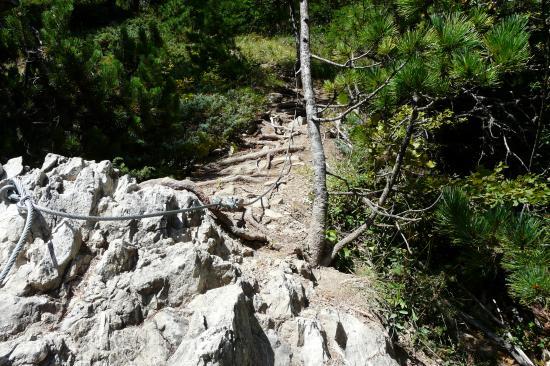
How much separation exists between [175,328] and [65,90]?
3.22 meters

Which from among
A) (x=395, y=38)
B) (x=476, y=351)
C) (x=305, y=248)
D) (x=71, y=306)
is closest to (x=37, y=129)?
(x=71, y=306)

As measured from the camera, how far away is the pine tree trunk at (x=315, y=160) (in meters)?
3.59

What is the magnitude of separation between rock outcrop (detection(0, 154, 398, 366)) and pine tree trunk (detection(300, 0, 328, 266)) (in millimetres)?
416

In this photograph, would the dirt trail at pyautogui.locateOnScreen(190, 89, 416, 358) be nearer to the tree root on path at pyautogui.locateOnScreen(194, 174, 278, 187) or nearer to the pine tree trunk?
the tree root on path at pyautogui.locateOnScreen(194, 174, 278, 187)

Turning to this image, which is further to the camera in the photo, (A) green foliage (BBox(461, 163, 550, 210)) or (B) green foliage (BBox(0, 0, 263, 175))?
(B) green foliage (BBox(0, 0, 263, 175))

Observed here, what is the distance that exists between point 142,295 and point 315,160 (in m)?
1.84

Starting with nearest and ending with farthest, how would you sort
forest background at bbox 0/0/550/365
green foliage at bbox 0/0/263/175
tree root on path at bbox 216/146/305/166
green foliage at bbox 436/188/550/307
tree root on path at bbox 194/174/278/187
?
green foliage at bbox 436/188/550/307
forest background at bbox 0/0/550/365
green foliage at bbox 0/0/263/175
tree root on path at bbox 194/174/278/187
tree root on path at bbox 216/146/305/166

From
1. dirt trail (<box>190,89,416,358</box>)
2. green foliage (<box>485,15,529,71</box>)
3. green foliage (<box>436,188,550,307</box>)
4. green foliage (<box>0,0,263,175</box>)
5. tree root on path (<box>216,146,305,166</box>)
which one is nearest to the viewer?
green foliage (<box>436,188,550,307</box>)

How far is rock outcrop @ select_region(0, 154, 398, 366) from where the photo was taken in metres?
2.07

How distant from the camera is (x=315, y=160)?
3594 millimetres

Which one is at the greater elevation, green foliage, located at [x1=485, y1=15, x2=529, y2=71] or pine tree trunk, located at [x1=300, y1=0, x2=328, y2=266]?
green foliage, located at [x1=485, y1=15, x2=529, y2=71]

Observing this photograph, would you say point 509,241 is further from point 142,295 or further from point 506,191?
point 142,295

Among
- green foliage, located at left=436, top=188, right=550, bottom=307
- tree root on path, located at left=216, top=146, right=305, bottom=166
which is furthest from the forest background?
tree root on path, located at left=216, top=146, right=305, bottom=166

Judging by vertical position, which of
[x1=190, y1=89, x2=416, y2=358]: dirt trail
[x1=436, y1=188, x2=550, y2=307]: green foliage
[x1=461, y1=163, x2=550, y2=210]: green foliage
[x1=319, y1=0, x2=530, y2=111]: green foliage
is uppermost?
[x1=319, y1=0, x2=530, y2=111]: green foliage
